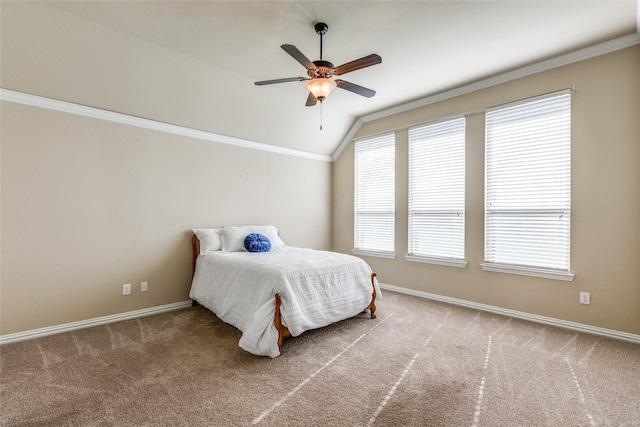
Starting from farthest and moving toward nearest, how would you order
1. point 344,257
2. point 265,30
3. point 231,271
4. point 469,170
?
point 469,170
point 344,257
point 231,271
point 265,30

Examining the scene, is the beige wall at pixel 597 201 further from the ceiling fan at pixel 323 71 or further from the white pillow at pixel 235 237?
the white pillow at pixel 235 237

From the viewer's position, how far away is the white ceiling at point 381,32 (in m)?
2.39

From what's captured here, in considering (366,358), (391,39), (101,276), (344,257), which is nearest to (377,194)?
(344,257)

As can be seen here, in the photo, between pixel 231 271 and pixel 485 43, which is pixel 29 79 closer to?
pixel 231 271

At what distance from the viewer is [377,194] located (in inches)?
194

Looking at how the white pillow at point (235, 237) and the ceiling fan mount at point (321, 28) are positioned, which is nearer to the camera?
the ceiling fan mount at point (321, 28)

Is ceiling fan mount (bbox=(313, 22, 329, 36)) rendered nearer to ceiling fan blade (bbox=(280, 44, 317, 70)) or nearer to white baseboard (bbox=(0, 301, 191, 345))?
ceiling fan blade (bbox=(280, 44, 317, 70))

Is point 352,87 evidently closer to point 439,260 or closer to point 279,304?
point 279,304

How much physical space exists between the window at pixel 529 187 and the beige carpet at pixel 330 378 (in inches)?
31.0

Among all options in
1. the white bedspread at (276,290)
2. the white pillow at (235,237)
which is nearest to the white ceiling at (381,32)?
the white pillow at (235,237)

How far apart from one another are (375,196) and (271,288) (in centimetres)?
284

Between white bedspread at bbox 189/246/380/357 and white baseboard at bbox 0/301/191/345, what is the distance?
0.44 metres

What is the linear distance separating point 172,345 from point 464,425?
2394mm

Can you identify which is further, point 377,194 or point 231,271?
point 377,194
